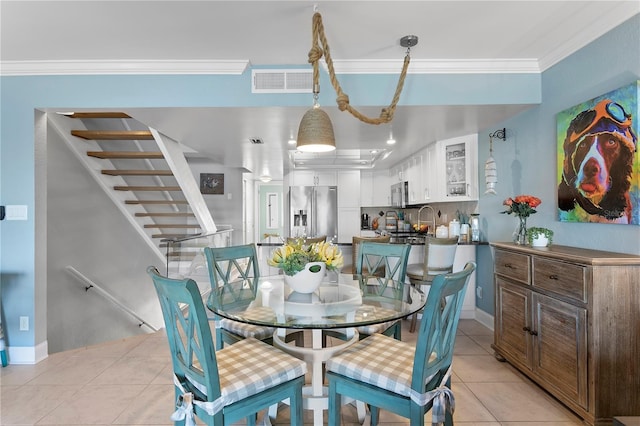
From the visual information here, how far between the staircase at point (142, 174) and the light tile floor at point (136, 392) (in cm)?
113

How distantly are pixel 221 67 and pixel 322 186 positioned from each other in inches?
155

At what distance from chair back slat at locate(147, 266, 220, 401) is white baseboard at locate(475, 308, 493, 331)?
319 centimetres

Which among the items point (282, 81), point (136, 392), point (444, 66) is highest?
point (444, 66)

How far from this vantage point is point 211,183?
7.32m

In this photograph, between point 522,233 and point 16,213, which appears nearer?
point 522,233

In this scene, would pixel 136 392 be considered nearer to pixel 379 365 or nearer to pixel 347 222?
pixel 379 365

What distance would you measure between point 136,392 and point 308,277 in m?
1.58

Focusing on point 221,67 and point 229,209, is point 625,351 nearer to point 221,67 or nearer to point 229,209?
point 221,67

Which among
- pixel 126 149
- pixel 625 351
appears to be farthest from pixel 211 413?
pixel 126 149

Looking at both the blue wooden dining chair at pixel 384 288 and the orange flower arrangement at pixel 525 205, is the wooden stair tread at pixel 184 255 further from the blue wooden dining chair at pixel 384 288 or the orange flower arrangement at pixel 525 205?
the orange flower arrangement at pixel 525 205

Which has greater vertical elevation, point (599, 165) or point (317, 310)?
point (599, 165)

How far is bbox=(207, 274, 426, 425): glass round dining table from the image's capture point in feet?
5.08

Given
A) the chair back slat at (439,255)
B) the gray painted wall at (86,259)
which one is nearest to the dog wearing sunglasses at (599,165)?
the chair back slat at (439,255)

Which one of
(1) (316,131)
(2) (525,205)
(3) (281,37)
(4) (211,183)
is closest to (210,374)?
(1) (316,131)
